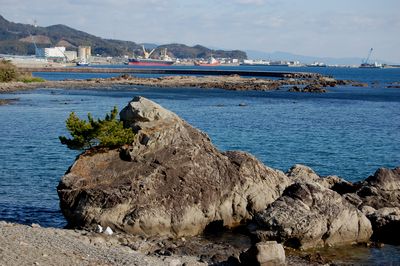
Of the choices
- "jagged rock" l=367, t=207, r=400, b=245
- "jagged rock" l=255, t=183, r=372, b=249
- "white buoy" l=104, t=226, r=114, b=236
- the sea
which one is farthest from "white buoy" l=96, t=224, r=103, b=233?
"jagged rock" l=367, t=207, r=400, b=245

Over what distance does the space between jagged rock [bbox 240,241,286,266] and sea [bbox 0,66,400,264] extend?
13.1 ft

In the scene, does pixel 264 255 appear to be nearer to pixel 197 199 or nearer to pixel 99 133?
pixel 197 199

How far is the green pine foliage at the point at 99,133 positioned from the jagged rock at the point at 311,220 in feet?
20.7

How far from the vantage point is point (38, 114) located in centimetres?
6153

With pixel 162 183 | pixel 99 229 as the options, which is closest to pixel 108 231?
pixel 99 229

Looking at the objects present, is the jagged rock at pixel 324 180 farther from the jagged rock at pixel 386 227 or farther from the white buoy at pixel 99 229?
the white buoy at pixel 99 229

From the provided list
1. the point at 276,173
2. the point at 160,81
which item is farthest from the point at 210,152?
the point at 160,81

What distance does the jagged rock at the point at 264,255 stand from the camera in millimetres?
15977

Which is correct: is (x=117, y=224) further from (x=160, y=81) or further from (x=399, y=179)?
(x=160, y=81)

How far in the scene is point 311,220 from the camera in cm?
1991

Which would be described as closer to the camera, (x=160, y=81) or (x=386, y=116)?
(x=386, y=116)

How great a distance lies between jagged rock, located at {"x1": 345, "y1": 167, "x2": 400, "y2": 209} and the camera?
948 inches

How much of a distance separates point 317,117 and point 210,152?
43.6 metres

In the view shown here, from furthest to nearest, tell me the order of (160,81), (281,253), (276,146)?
(160,81) → (276,146) → (281,253)
